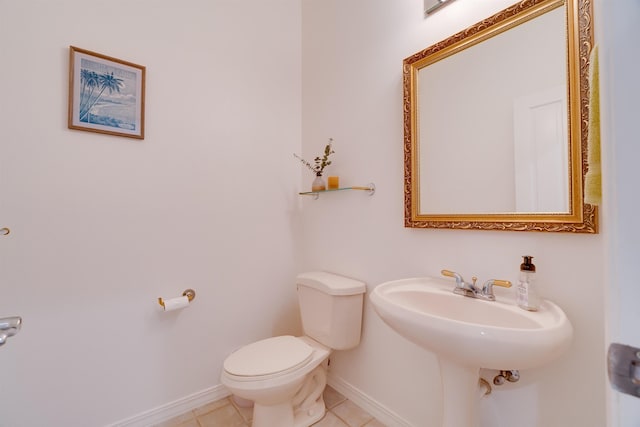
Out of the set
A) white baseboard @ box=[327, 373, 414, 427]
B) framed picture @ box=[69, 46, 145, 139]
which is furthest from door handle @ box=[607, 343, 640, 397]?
framed picture @ box=[69, 46, 145, 139]

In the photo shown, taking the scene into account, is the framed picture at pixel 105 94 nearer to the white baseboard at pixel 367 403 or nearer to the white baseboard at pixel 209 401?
the white baseboard at pixel 209 401

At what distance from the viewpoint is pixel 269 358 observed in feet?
4.28

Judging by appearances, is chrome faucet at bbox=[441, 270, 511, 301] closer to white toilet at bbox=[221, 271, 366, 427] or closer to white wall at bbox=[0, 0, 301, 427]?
white toilet at bbox=[221, 271, 366, 427]

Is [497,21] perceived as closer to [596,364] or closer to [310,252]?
[596,364]

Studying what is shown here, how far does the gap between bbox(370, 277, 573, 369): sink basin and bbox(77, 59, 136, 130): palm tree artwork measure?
4.83 feet

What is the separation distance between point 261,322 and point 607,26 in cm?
190

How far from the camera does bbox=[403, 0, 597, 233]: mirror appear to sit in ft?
2.86

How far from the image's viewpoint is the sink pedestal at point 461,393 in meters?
0.93

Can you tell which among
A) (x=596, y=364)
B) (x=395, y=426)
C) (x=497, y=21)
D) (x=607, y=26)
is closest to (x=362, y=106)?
(x=497, y=21)

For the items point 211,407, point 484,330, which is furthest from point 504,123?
point 211,407

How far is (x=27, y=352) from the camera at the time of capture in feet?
3.83

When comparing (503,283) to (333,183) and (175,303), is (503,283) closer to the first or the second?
(333,183)

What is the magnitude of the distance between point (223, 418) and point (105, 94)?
1.77 metres

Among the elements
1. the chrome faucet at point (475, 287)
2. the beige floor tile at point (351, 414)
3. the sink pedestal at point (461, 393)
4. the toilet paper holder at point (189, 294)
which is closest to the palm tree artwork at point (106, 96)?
the toilet paper holder at point (189, 294)
